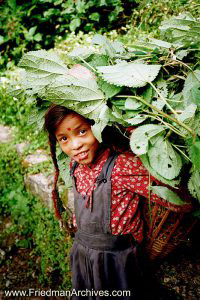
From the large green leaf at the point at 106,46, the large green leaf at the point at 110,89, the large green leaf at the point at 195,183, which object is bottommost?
the large green leaf at the point at 195,183

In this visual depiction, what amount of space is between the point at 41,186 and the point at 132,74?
76.2 inches

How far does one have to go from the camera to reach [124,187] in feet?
4.34

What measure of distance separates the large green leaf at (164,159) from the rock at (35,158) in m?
2.09

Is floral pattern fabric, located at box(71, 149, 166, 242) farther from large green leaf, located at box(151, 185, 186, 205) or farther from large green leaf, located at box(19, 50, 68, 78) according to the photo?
large green leaf, located at box(19, 50, 68, 78)

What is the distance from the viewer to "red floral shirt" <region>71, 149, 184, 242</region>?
1279 millimetres

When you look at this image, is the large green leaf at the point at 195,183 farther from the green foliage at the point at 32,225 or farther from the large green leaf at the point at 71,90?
the green foliage at the point at 32,225

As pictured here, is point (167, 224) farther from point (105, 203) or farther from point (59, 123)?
point (59, 123)

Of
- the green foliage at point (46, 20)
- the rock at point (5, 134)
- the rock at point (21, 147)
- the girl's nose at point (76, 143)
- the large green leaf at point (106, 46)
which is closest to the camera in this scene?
the large green leaf at point (106, 46)

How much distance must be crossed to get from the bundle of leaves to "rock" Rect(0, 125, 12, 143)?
8.15 ft

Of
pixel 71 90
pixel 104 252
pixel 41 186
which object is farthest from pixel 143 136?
pixel 41 186

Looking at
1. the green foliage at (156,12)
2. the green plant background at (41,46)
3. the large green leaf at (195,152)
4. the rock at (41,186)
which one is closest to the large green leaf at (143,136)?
the large green leaf at (195,152)

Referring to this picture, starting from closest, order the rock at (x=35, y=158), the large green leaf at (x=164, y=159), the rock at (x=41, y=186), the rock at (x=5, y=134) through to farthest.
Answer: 1. the large green leaf at (x=164, y=159)
2. the rock at (x=41, y=186)
3. the rock at (x=35, y=158)
4. the rock at (x=5, y=134)

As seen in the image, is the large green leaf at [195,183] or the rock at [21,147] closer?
the large green leaf at [195,183]

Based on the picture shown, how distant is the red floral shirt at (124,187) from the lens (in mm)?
1279
